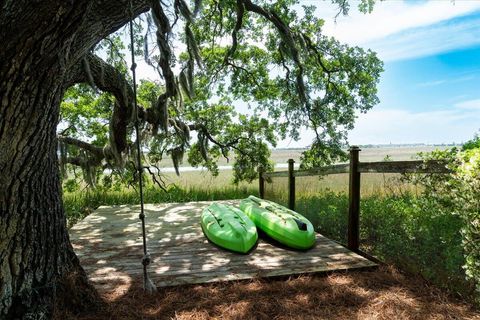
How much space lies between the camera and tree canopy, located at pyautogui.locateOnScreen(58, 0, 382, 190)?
6580 mm

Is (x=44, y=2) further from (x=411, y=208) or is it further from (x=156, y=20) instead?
(x=411, y=208)

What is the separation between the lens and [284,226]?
5.20m

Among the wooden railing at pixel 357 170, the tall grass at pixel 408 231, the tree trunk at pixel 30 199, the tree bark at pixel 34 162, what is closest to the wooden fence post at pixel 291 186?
the wooden railing at pixel 357 170

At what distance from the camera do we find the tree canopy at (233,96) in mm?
6580

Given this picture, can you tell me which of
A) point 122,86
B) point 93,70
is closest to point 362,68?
point 122,86

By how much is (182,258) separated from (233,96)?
7.93m

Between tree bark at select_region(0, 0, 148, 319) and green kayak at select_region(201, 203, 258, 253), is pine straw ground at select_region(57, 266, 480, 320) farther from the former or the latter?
green kayak at select_region(201, 203, 258, 253)

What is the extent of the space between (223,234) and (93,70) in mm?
2707

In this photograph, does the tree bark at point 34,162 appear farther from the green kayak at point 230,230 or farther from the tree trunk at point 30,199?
the green kayak at point 230,230

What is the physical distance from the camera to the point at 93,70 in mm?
4727

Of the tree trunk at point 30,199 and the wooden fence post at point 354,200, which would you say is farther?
the wooden fence post at point 354,200

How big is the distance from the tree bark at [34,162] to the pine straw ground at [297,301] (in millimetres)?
320

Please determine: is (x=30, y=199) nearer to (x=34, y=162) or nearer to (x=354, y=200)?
(x=34, y=162)

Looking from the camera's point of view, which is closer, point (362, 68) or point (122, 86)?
point (122, 86)
